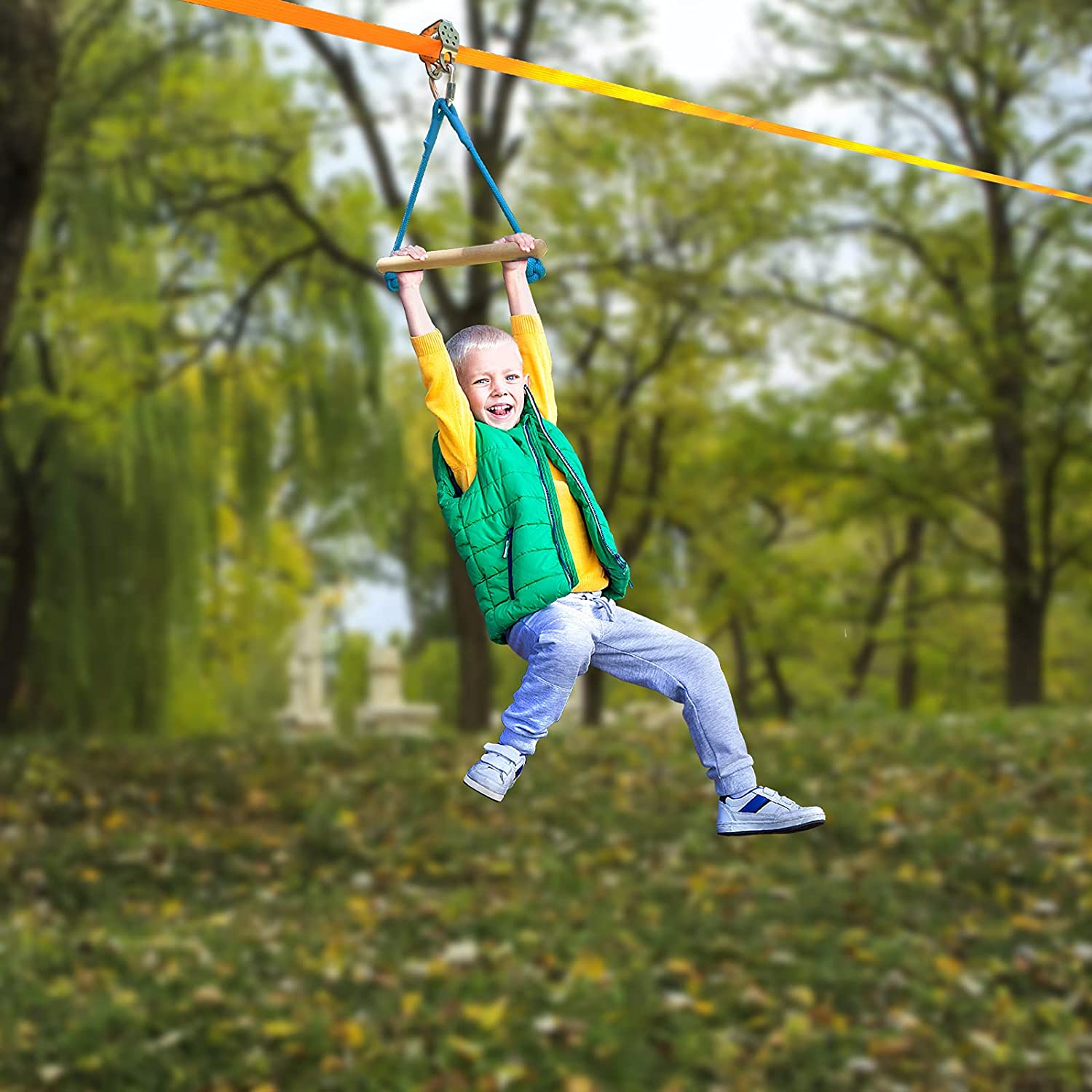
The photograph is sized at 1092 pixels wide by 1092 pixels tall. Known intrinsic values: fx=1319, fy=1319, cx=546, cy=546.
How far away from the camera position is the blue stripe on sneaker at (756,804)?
53.6 inches

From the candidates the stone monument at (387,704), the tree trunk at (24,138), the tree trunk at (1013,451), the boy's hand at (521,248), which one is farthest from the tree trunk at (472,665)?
the boy's hand at (521,248)

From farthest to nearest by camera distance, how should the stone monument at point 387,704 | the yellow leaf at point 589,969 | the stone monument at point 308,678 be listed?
the stone monument at point 308,678
the stone monument at point 387,704
the yellow leaf at point 589,969

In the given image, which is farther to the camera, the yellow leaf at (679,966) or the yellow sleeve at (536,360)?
the yellow leaf at (679,966)

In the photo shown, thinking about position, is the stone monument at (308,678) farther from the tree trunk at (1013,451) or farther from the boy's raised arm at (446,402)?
the boy's raised arm at (446,402)

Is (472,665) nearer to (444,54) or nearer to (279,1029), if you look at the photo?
(279,1029)

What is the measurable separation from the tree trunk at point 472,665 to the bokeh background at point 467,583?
68 mm

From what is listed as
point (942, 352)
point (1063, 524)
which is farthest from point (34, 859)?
point (1063, 524)

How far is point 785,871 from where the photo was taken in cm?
1025

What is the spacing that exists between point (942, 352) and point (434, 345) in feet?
50.1

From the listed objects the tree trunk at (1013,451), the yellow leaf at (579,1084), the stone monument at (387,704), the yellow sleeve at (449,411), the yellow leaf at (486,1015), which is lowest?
the yellow leaf at (579,1084)

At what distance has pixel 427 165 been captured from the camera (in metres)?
1.35

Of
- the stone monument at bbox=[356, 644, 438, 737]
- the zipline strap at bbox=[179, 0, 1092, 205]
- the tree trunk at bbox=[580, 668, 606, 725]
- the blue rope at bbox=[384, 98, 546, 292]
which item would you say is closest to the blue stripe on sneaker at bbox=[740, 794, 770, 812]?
the blue rope at bbox=[384, 98, 546, 292]

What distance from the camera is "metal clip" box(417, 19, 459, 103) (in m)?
1.42

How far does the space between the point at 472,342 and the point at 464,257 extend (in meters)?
0.10
